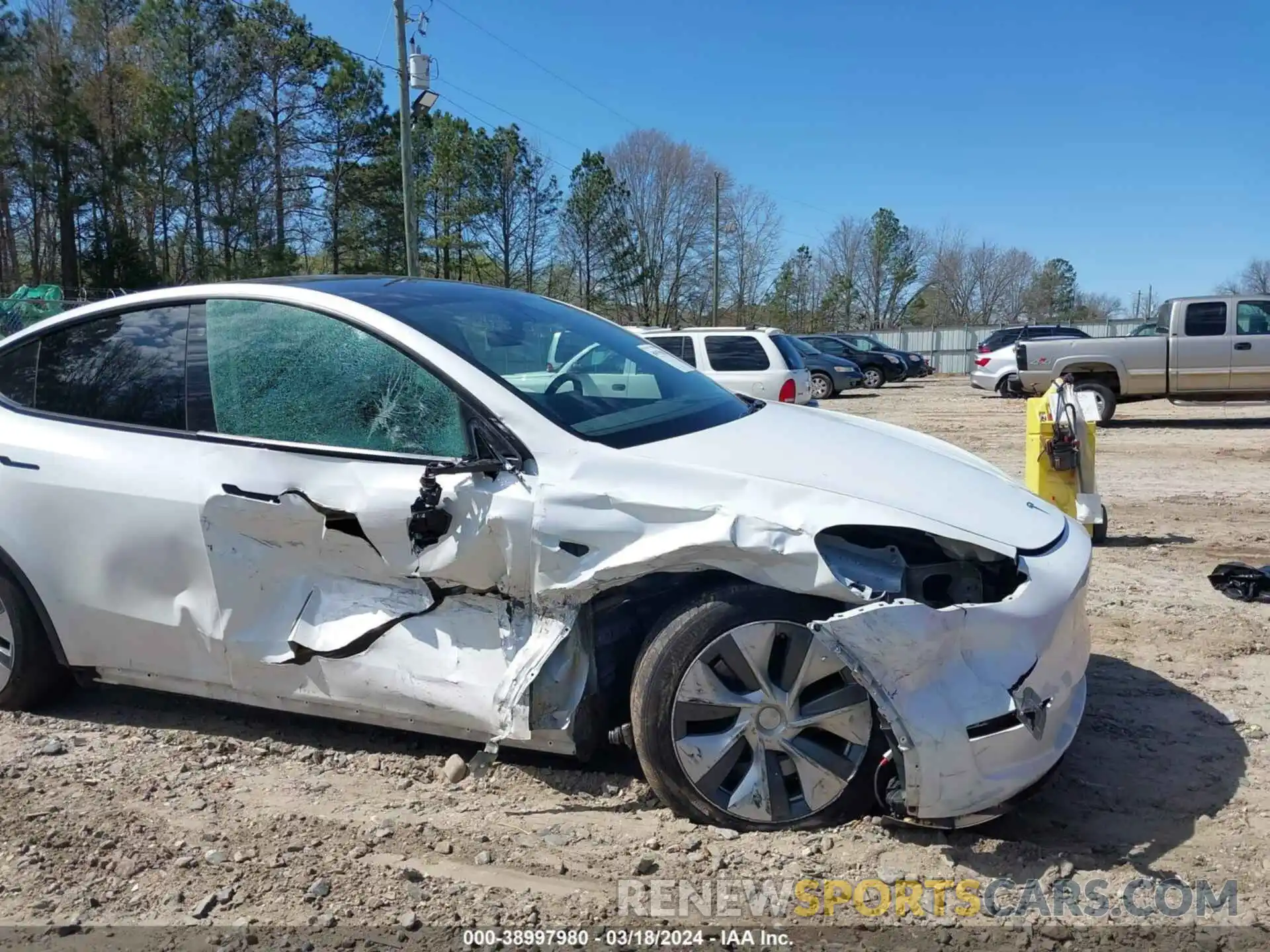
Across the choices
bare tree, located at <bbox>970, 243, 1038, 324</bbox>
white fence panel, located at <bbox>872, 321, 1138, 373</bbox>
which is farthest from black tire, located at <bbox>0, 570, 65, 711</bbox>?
bare tree, located at <bbox>970, 243, 1038, 324</bbox>

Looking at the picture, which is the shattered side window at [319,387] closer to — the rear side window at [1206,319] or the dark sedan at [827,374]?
the rear side window at [1206,319]

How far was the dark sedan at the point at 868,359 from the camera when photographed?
3145 centimetres

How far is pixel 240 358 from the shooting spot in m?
3.50

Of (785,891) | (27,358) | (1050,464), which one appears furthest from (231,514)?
(1050,464)

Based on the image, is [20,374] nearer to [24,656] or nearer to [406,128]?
[24,656]

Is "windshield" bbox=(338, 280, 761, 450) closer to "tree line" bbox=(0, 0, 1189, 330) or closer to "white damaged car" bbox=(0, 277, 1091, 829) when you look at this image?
"white damaged car" bbox=(0, 277, 1091, 829)

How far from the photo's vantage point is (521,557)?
2939mm

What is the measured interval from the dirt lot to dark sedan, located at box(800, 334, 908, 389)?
1094 inches

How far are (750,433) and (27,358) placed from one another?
2960mm

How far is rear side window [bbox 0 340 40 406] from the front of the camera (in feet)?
12.6

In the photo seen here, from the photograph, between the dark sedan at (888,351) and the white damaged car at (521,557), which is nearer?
the white damaged car at (521,557)

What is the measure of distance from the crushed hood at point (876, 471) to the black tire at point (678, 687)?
37cm

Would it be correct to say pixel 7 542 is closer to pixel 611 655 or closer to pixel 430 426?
pixel 430 426

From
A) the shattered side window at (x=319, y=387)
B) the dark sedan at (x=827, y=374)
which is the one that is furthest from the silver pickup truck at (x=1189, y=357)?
the shattered side window at (x=319, y=387)
